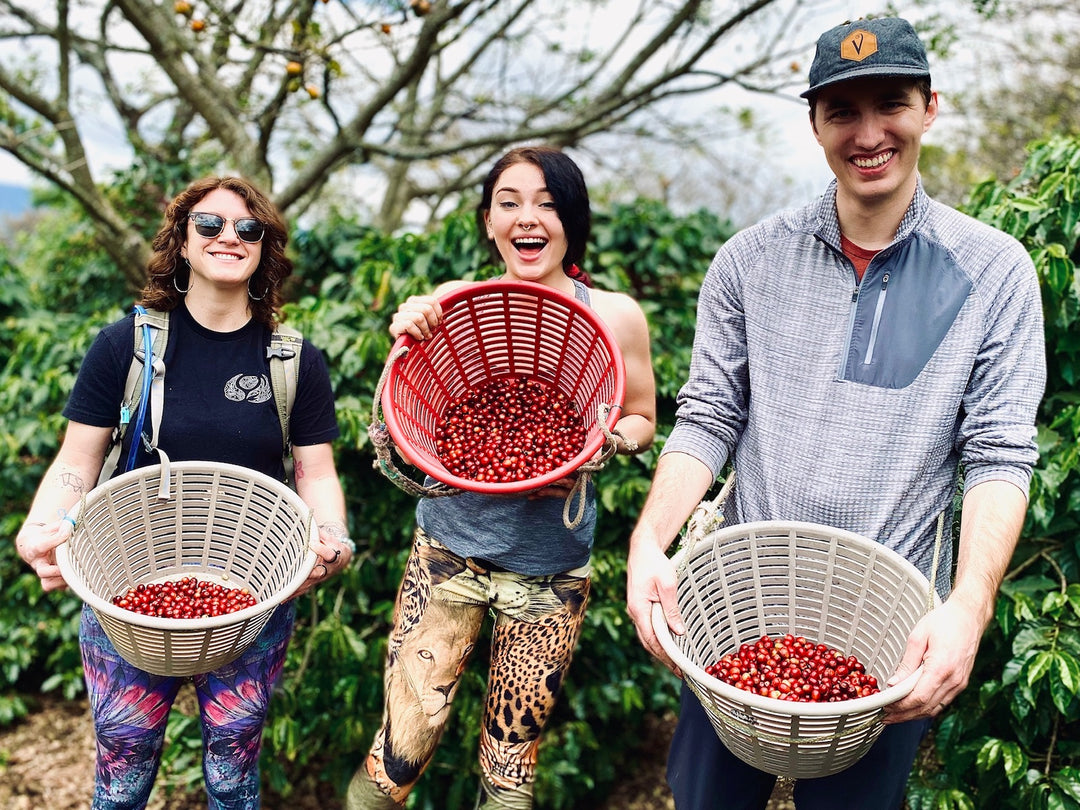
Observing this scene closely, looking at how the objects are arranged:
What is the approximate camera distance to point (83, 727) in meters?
4.02

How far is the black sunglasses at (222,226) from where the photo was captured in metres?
2.18

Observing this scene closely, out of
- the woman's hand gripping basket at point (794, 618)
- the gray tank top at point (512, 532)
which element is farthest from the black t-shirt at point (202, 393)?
the woman's hand gripping basket at point (794, 618)

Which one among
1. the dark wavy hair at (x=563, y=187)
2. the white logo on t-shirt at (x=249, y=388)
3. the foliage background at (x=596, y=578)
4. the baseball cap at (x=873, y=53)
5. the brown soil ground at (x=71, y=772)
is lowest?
the brown soil ground at (x=71, y=772)

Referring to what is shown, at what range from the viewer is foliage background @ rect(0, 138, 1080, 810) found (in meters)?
2.42

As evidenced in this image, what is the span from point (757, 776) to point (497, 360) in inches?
49.8

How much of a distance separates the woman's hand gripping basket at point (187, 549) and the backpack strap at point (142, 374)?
0.11 meters

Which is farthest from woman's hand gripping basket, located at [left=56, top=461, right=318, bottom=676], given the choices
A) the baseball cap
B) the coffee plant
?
the coffee plant

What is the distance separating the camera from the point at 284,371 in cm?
223

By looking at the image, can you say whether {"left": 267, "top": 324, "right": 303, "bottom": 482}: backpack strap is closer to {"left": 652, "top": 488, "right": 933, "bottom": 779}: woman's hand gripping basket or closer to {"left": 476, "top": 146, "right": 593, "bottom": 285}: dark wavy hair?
{"left": 476, "top": 146, "right": 593, "bottom": 285}: dark wavy hair

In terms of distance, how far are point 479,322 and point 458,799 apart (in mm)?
1880

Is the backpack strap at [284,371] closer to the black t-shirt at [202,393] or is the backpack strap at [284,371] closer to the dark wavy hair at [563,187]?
the black t-shirt at [202,393]

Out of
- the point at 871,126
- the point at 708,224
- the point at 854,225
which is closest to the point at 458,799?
the point at 854,225

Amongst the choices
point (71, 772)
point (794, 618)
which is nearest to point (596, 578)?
point (794, 618)

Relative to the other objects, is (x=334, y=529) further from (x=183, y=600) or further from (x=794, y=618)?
(x=794, y=618)
